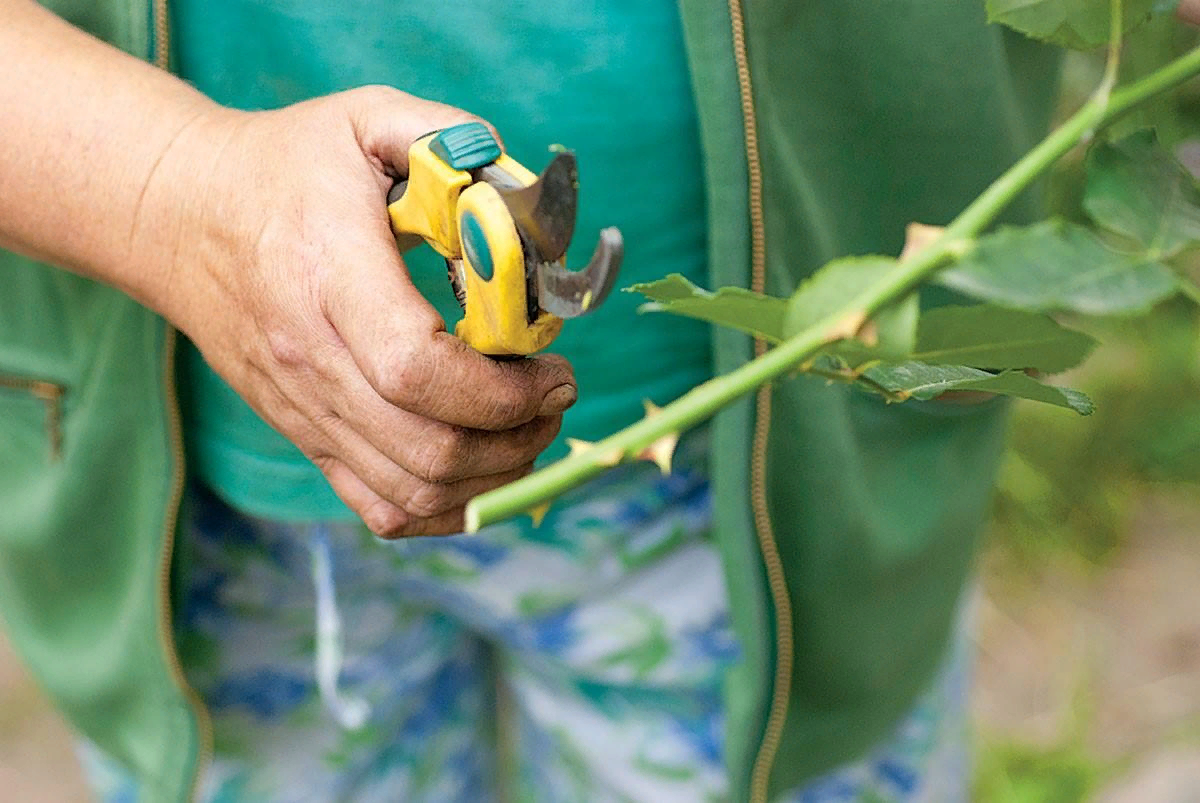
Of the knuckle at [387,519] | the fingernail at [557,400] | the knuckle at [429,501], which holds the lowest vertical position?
the knuckle at [387,519]

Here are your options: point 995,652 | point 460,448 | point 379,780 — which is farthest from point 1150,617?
point 460,448

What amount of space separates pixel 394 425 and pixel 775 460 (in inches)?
11.5

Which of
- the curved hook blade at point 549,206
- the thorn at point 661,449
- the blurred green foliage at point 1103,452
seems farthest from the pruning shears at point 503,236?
the blurred green foliage at point 1103,452

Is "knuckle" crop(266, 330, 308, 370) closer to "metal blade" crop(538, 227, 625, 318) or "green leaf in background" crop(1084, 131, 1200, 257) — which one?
"metal blade" crop(538, 227, 625, 318)

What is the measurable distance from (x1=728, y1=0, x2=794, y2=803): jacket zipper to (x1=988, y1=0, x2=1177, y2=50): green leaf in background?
240mm

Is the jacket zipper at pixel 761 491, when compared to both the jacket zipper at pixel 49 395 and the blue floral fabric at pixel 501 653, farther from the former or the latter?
the jacket zipper at pixel 49 395

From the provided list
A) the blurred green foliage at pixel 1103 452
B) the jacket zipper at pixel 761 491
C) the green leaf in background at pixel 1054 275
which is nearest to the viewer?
the green leaf in background at pixel 1054 275

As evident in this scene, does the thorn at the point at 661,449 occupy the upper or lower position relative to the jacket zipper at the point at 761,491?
upper

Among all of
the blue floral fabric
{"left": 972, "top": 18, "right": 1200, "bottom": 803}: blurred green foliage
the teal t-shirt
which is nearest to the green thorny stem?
the teal t-shirt

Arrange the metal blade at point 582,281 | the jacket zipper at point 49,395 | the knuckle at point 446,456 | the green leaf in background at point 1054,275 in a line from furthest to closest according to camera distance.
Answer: the jacket zipper at point 49,395, the knuckle at point 446,456, the metal blade at point 582,281, the green leaf in background at point 1054,275

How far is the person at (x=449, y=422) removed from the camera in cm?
52

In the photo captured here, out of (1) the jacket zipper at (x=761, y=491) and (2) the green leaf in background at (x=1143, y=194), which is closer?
(2) the green leaf in background at (x=1143, y=194)

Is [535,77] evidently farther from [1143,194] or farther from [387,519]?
[1143,194]

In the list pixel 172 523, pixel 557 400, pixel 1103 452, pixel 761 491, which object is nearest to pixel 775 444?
pixel 761 491
